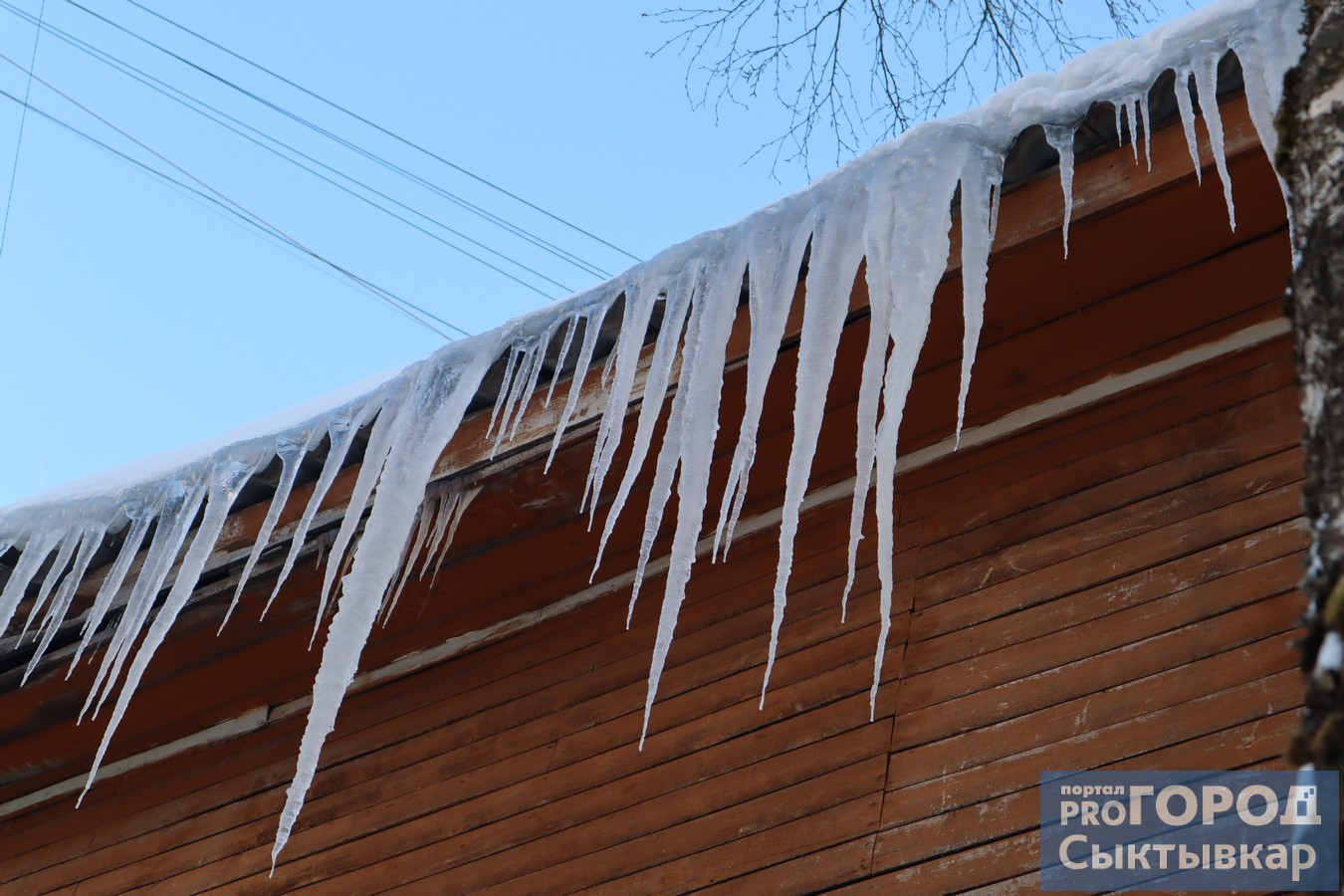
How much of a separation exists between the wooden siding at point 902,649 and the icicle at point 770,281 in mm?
126

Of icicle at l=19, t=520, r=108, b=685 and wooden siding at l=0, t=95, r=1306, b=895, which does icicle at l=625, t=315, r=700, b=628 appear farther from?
icicle at l=19, t=520, r=108, b=685

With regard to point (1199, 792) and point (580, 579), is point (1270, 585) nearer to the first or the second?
point (1199, 792)

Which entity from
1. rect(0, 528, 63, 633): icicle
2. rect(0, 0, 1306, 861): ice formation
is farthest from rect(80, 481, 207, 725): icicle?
rect(0, 528, 63, 633): icicle

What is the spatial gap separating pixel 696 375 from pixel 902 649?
57 cm

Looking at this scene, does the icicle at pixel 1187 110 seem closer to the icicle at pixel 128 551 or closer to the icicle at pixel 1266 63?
the icicle at pixel 1266 63

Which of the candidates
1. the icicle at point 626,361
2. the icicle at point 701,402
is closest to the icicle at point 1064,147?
the icicle at point 701,402

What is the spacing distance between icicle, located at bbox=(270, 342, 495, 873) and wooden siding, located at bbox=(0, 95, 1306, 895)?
8.7 inches

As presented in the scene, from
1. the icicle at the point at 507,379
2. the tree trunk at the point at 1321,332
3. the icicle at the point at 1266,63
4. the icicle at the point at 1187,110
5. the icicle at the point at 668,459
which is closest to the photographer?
the tree trunk at the point at 1321,332

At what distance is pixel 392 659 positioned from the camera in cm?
335

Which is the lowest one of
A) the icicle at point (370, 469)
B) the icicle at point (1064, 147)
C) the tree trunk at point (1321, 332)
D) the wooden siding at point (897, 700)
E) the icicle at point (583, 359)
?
the tree trunk at point (1321, 332)

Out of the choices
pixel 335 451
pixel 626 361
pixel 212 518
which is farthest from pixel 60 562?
pixel 626 361

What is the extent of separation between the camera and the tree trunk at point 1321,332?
2.39ft

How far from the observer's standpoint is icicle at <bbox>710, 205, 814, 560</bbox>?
2.41 m

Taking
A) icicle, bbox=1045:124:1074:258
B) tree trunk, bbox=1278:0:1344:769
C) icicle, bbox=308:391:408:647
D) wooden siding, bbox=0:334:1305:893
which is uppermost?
icicle, bbox=1045:124:1074:258
